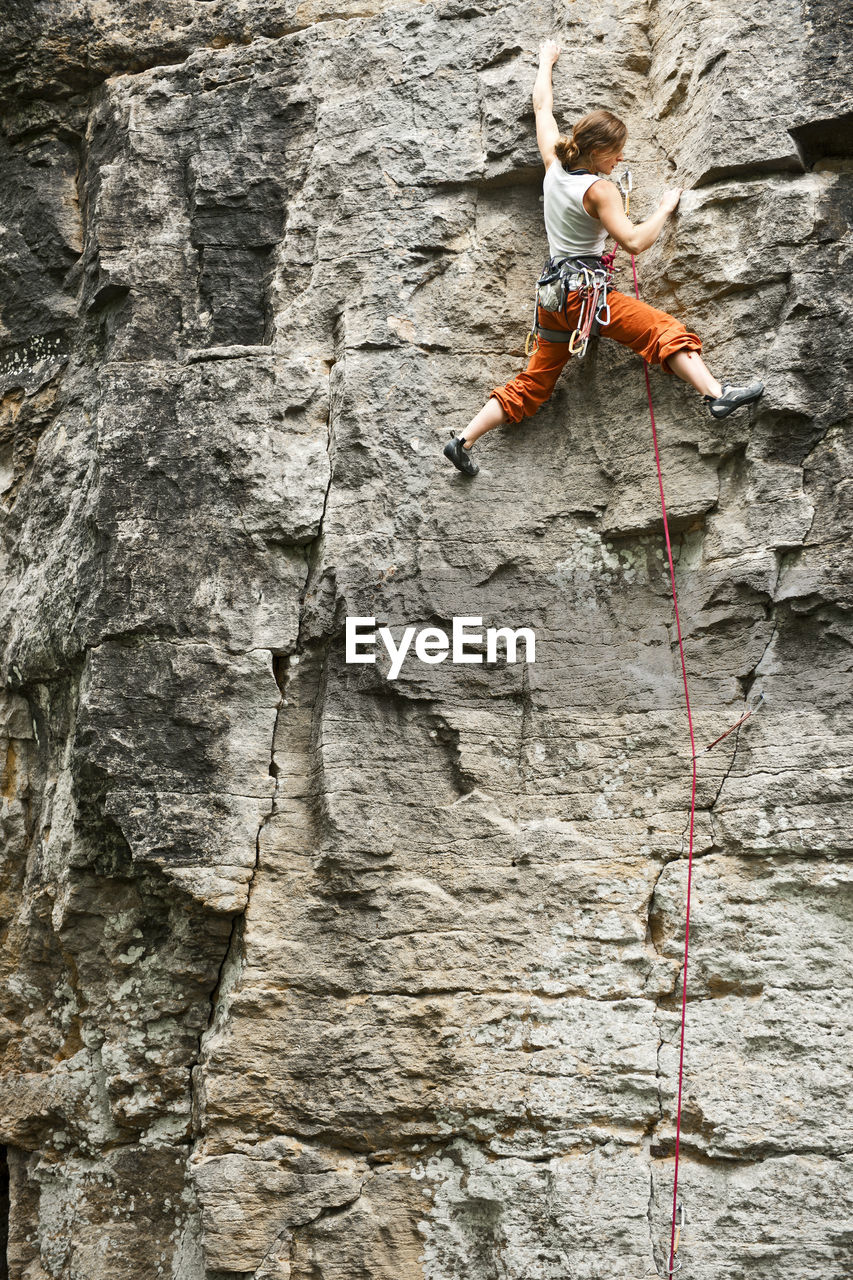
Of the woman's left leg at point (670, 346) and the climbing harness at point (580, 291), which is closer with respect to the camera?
the woman's left leg at point (670, 346)

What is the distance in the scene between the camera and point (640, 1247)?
432cm

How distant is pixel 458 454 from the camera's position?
485 cm

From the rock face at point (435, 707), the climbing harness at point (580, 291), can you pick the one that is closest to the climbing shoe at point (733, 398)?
the rock face at point (435, 707)

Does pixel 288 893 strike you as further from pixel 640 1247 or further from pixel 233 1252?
pixel 640 1247

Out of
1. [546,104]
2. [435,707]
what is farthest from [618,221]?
[435,707]

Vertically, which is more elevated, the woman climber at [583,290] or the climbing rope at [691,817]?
the woman climber at [583,290]

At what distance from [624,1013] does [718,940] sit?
17.3 inches

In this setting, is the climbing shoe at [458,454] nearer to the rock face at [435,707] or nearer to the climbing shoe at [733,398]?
the rock face at [435,707]

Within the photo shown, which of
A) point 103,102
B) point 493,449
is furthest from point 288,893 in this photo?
point 103,102

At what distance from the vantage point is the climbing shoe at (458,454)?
4852mm

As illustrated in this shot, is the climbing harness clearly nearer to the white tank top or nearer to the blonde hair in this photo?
the white tank top

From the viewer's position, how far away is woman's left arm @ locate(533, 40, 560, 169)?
483 centimetres

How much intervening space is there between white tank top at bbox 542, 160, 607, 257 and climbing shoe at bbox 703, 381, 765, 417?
2.65ft

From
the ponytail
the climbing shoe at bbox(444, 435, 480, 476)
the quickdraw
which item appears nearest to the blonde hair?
the ponytail
